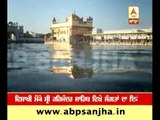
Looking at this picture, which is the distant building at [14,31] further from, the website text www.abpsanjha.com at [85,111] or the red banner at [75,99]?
the website text www.abpsanjha.com at [85,111]

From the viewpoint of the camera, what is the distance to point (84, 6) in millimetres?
3771

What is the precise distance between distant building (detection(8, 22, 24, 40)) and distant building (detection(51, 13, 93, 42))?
1.26 feet

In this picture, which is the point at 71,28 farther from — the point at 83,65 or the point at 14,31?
the point at 14,31

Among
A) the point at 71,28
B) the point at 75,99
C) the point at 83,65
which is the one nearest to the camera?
→ the point at 75,99

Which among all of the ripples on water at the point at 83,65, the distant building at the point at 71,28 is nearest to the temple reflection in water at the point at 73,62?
the ripples on water at the point at 83,65

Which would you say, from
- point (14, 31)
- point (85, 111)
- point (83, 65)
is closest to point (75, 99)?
point (85, 111)

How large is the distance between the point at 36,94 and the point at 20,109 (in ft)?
0.81

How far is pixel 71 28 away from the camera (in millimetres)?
4082

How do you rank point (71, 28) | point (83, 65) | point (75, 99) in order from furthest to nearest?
point (71, 28)
point (83, 65)
point (75, 99)

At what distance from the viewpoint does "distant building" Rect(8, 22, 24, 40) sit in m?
3.74

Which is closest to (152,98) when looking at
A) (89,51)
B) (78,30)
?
(89,51)

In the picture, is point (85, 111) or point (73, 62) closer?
point (85, 111)

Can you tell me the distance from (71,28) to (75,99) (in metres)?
0.92

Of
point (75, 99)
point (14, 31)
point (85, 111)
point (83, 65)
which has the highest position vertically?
point (14, 31)
